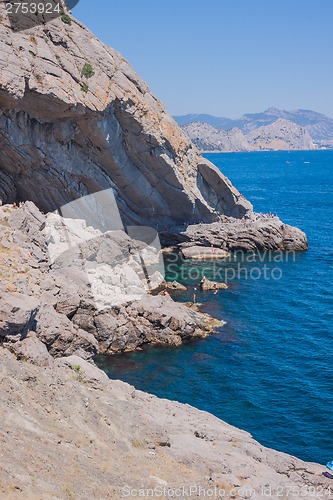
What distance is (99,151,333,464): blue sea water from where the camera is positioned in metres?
35.2

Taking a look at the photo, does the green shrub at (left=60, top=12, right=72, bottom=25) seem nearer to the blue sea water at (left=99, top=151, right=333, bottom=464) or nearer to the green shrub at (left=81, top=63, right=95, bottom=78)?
the green shrub at (left=81, top=63, right=95, bottom=78)

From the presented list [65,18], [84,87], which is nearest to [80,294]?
[84,87]

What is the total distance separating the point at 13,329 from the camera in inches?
1139

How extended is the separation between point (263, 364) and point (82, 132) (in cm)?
3465

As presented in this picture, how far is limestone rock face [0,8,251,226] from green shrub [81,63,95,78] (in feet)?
0.86

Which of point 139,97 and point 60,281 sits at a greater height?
point 139,97

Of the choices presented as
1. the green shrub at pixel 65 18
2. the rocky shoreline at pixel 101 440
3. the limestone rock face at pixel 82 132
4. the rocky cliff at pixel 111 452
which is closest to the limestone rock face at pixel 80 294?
the rocky shoreline at pixel 101 440

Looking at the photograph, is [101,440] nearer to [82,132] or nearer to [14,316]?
[14,316]

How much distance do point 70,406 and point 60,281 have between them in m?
21.8

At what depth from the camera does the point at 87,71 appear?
2386 inches

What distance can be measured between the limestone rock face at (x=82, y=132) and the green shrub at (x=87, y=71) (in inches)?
10.3

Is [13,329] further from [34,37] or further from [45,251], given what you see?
[34,37]

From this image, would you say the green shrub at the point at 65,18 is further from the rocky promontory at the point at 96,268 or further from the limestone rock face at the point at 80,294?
the limestone rock face at the point at 80,294

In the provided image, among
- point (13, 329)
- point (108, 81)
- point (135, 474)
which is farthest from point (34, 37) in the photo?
point (135, 474)
